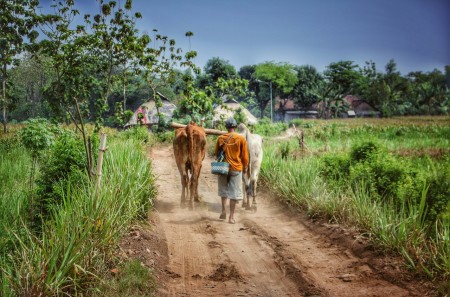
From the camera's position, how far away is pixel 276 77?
184 feet

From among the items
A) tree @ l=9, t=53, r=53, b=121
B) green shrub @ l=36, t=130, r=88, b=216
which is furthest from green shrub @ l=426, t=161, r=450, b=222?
tree @ l=9, t=53, r=53, b=121

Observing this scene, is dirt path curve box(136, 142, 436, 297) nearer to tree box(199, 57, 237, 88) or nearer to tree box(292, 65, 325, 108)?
tree box(199, 57, 237, 88)

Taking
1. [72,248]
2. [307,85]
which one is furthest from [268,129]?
[72,248]

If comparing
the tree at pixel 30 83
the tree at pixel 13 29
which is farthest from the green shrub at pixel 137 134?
the tree at pixel 30 83

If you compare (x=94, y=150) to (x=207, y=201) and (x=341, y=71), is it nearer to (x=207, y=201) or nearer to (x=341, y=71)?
(x=207, y=201)

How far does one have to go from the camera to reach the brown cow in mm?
7746

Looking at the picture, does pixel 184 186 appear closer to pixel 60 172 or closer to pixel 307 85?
pixel 60 172

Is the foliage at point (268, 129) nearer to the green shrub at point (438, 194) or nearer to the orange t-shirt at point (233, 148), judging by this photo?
the orange t-shirt at point (233, 148)

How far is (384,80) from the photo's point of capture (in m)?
62.6

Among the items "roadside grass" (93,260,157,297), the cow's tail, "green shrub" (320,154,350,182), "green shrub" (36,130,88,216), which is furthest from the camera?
"green shrub" (320,154,350,182)

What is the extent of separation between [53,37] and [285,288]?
733cm

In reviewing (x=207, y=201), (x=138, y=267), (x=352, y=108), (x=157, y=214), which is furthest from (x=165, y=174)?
(x=352, y=108)

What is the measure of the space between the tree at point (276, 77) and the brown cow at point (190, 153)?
47.4m

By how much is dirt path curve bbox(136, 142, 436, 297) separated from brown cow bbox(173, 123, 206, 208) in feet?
1.85
